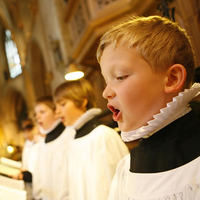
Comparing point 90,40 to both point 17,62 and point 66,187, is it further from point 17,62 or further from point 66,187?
point 17,62

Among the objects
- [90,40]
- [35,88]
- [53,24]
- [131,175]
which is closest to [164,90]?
[131,175]

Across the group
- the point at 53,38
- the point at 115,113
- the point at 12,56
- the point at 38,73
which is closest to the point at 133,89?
the point at 115,113

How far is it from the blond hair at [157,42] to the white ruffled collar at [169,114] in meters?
0.08

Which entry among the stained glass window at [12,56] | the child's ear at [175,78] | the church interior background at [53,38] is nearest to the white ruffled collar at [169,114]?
the child's ear at [175,78]

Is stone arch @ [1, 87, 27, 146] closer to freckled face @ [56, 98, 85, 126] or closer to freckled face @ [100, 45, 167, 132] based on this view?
freckled face @ [56, 98, 85, 126]

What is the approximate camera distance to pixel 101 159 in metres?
1.63

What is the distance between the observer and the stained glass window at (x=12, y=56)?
16136 millimetres

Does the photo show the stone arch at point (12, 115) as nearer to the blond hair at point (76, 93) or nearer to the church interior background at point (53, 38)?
the church interior background at point (53, 38)

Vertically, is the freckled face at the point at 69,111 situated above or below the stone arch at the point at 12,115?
above

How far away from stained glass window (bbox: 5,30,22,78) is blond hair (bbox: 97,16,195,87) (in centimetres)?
1589

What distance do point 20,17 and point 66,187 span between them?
12.3 meters

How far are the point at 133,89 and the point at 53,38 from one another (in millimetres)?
7948

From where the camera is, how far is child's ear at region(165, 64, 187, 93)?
0.79m

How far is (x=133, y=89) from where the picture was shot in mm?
804
